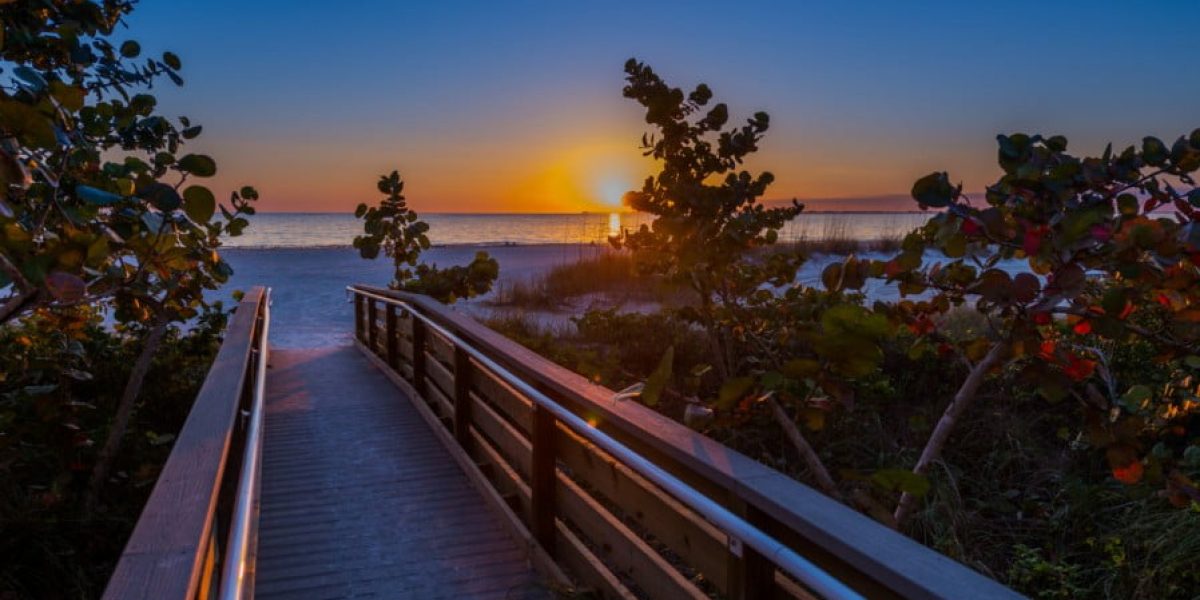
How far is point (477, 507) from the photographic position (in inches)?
154

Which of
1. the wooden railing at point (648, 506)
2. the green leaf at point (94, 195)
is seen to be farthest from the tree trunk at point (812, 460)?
the green leaf at point (94, 195)

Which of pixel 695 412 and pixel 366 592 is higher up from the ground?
pixel 695 412

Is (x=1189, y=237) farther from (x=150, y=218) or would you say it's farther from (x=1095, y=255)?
(x=150, y=218)

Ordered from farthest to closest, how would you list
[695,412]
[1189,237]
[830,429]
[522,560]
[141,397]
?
[141,397]
[830,429]
[522,560]
[695,412]
[1189,237]

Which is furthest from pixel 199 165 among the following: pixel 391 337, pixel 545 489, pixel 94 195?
pixel 391 337

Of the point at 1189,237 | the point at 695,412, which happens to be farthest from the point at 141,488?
the point at 1189,237

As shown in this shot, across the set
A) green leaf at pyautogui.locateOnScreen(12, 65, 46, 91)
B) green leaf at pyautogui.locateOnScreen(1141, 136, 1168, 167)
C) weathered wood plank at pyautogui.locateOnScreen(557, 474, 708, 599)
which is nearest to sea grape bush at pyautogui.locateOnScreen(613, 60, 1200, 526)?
green leaf at pyautogui.locateOnScreen(1141, 136, 1168, 167)

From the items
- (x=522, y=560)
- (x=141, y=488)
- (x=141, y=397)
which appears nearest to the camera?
(x=522, y=560)

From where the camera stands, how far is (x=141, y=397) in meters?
6.63

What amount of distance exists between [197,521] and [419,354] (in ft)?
14.7

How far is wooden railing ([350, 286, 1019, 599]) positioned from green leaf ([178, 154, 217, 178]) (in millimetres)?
1377

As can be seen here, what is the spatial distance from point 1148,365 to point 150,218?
653cm

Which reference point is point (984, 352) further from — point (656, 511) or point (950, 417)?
point (656, 511)

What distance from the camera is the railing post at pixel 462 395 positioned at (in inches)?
179
